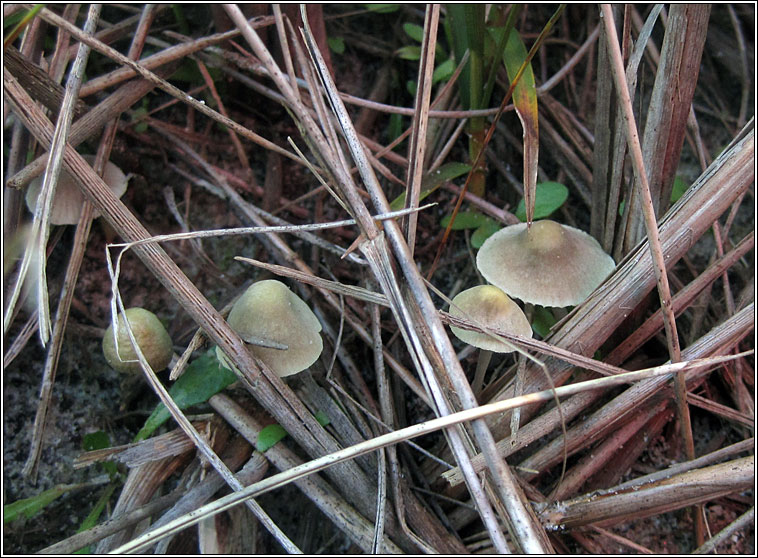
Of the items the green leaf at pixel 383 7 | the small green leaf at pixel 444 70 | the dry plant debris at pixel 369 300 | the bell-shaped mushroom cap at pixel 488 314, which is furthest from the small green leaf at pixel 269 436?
the green leaf at pixel 383 7

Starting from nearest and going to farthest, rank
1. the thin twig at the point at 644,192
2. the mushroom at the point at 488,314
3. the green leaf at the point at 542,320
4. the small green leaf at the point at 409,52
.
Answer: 1. the thin twig at the point at 644,192
2. the mushroom at the point at 488,314
3. the green leaf at the point at 542,320
4. the small green leaf at the point at 409,52

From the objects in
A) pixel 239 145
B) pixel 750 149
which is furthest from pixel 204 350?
pixel 750 149

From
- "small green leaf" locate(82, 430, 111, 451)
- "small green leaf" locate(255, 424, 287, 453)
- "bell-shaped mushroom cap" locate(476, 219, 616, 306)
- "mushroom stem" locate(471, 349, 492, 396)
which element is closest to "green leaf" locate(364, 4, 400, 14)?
"bell-shaped mushroom cap" locate(476, 219, 616, 306)

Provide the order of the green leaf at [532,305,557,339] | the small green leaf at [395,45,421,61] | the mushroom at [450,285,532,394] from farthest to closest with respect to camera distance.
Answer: the small green leaf at [395,45,421,61]
the green leaf at [532,305,557,339]
the mushroom at [450,285,532,394]

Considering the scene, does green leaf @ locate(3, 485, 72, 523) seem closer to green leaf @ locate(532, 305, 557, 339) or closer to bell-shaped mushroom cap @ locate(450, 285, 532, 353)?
bell-shaped mushroom cap @ locate(450, 285, 532, 353)

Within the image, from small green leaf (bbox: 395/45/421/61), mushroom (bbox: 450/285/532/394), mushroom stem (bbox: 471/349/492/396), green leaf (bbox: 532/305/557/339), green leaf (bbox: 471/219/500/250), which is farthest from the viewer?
small green leaf (bbox: 395/45/421/61)

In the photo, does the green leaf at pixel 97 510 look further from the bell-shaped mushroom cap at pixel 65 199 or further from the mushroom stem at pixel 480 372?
the mushroom stem at pixel 480 372
